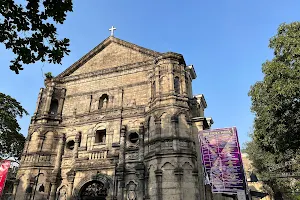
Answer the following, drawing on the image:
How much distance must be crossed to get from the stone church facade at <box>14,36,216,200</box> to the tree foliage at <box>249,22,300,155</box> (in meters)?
3.68

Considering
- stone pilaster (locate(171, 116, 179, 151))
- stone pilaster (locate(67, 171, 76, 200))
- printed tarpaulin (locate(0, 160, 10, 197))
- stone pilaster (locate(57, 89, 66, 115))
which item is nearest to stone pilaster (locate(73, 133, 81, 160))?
stone pilaster (locate(67, 171, 76, 200))

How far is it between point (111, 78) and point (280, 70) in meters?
12.0

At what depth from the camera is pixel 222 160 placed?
12883 millimetres

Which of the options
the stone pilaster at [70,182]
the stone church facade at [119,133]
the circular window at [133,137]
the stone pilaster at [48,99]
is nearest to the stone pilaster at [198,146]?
the stone church facade at [119,133]

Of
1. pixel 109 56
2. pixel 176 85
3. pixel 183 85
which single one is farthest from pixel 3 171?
pixel 183 85

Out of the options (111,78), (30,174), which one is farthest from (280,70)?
(30,174)

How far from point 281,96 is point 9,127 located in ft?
72.7

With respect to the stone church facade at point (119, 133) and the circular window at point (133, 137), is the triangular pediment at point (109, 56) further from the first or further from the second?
the circular window at point (133, 137)

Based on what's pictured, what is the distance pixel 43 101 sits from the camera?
19.5m

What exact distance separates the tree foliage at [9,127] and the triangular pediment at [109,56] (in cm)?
552

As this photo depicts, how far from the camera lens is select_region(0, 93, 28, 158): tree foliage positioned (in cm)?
2117

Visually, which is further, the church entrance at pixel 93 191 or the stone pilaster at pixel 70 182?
the stone pilaster at pixel 70 182

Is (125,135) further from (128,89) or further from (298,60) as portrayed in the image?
(298,60)

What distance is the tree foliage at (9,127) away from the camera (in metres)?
21.2
